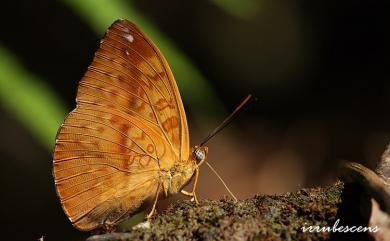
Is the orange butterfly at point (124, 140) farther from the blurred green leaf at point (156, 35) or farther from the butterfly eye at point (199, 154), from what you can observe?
the blurred green leaf at point (156, 35)

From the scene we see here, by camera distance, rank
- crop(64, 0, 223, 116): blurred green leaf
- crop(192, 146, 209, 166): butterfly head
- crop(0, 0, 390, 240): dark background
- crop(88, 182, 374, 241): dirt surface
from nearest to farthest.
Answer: crop(88, 182, 374, 241): dirt surface, crop(192, 146, 209, 166): butterfly head, crop(64, 0, 223, 116): blurred green leaf, crop(0, 0, 390, 240): dark background

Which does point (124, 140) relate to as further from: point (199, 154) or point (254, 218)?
point (254, 218)

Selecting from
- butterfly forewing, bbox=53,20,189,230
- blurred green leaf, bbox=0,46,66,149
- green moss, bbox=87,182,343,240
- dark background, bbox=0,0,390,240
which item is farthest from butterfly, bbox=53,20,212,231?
dark background, bbox=0,0,390,240

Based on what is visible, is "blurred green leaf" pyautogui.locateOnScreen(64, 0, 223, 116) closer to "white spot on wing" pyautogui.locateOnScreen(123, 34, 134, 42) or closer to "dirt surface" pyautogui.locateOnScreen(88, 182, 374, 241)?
"white spot on wing" pyautogui.locateOnScreen(123, 34, 134, 42)

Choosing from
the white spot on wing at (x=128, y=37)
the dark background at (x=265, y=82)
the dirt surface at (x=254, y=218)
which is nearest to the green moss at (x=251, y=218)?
the dirt surface at (x=254, y=218)

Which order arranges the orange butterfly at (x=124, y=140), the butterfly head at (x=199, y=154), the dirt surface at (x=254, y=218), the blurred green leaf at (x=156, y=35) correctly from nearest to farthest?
the dirt surface at (x=254, y=218) → the orange butterfly at (x=124, y=140) → the butterfly head at (x=199, y=154) → the blurred green leaf at (x=156, y=35)

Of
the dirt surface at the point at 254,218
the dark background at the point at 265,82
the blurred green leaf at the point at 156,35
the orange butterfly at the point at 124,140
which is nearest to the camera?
the dirt surface at the point at 254,218

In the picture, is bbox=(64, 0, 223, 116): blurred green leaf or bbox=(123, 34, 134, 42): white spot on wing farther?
bbox=(64, 0, 223, 116): blurred green leaf
